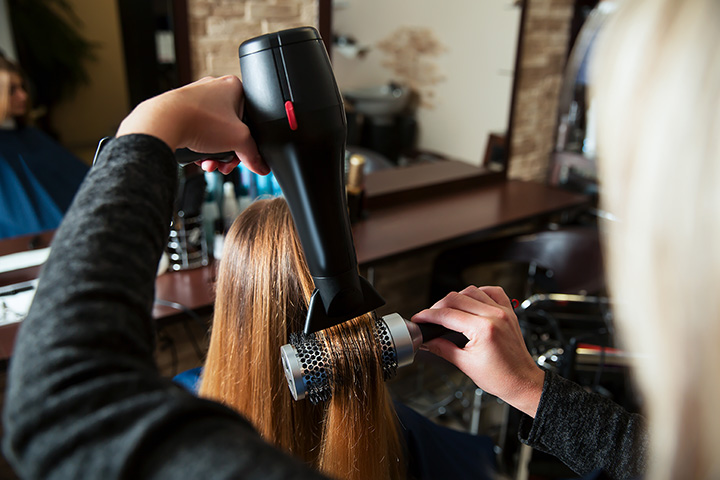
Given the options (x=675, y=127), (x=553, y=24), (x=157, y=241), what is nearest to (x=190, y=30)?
(x=157, y=241)

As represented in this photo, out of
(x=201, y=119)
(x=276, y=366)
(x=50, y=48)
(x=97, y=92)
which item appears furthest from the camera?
(x=97, y=92)

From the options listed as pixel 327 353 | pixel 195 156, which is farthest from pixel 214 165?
pixel 327 353

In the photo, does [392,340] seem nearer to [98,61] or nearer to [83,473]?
[83,473]

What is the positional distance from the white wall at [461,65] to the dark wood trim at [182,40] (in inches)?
24.3

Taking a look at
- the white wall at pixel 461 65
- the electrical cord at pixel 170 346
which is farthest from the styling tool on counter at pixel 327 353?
the white wall at pixel 461 65

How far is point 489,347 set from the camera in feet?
1.77

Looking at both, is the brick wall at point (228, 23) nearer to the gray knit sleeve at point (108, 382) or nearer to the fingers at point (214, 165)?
the fingers at point (214, 165)

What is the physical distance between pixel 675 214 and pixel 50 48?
15.1 ft

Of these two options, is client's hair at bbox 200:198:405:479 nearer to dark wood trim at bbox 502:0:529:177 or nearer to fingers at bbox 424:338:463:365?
fingers at bbox 424:338:463:365

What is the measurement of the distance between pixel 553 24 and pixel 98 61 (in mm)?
4111

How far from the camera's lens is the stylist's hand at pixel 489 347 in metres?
0.54

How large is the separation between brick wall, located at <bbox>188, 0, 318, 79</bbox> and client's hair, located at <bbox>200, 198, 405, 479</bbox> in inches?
46.2

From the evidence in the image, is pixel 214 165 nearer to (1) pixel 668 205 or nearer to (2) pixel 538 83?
(1) pixel 668 205

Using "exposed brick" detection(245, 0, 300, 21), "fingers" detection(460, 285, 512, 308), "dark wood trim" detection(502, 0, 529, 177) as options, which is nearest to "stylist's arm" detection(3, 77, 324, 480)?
"fingers" detection(460, 285, 512, 308)
